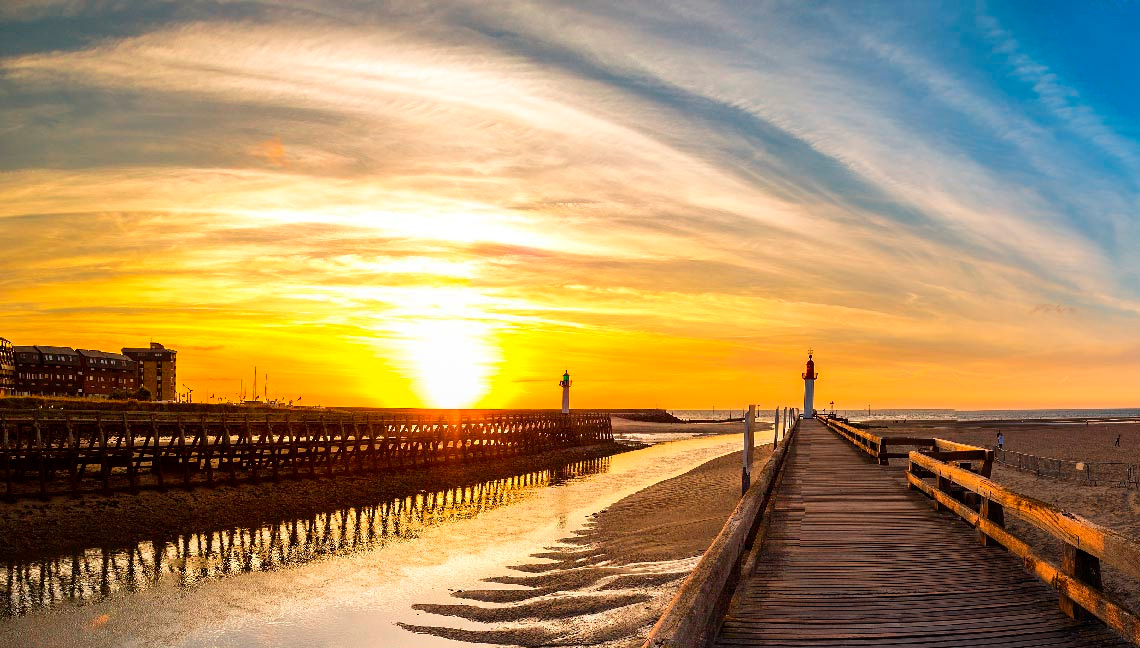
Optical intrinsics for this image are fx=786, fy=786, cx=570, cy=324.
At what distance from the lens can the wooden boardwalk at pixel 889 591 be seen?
216 inches

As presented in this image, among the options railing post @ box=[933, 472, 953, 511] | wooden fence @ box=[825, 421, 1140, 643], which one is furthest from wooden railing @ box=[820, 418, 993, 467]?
wooden fence @ box=[825, 421, 1140, 643]

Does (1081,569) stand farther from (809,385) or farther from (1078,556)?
(809,385)

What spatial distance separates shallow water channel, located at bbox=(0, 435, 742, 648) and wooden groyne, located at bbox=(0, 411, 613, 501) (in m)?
6.16

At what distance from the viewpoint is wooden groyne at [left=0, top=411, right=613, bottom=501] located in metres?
22.4

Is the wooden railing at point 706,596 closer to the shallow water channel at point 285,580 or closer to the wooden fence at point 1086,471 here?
the shallow water channel at point 285,580

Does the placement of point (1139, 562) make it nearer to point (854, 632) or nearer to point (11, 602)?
point (854, 632)

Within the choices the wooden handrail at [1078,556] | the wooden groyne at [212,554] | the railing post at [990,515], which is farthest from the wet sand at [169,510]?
the wooden handrail at [1078,556]

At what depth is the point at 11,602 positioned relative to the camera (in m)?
12.5

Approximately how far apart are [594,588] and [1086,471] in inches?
794

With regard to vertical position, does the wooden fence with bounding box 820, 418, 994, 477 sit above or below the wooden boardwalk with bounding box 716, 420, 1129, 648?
above

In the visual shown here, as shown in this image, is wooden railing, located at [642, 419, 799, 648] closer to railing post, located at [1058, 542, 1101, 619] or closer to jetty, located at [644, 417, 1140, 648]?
jetty, located at [644, 417, 1140, 648]

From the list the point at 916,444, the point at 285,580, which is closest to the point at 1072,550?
the point at 285,580

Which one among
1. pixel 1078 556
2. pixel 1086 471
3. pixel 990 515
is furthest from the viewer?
pixel 1086 471

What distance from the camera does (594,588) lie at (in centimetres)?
1189
